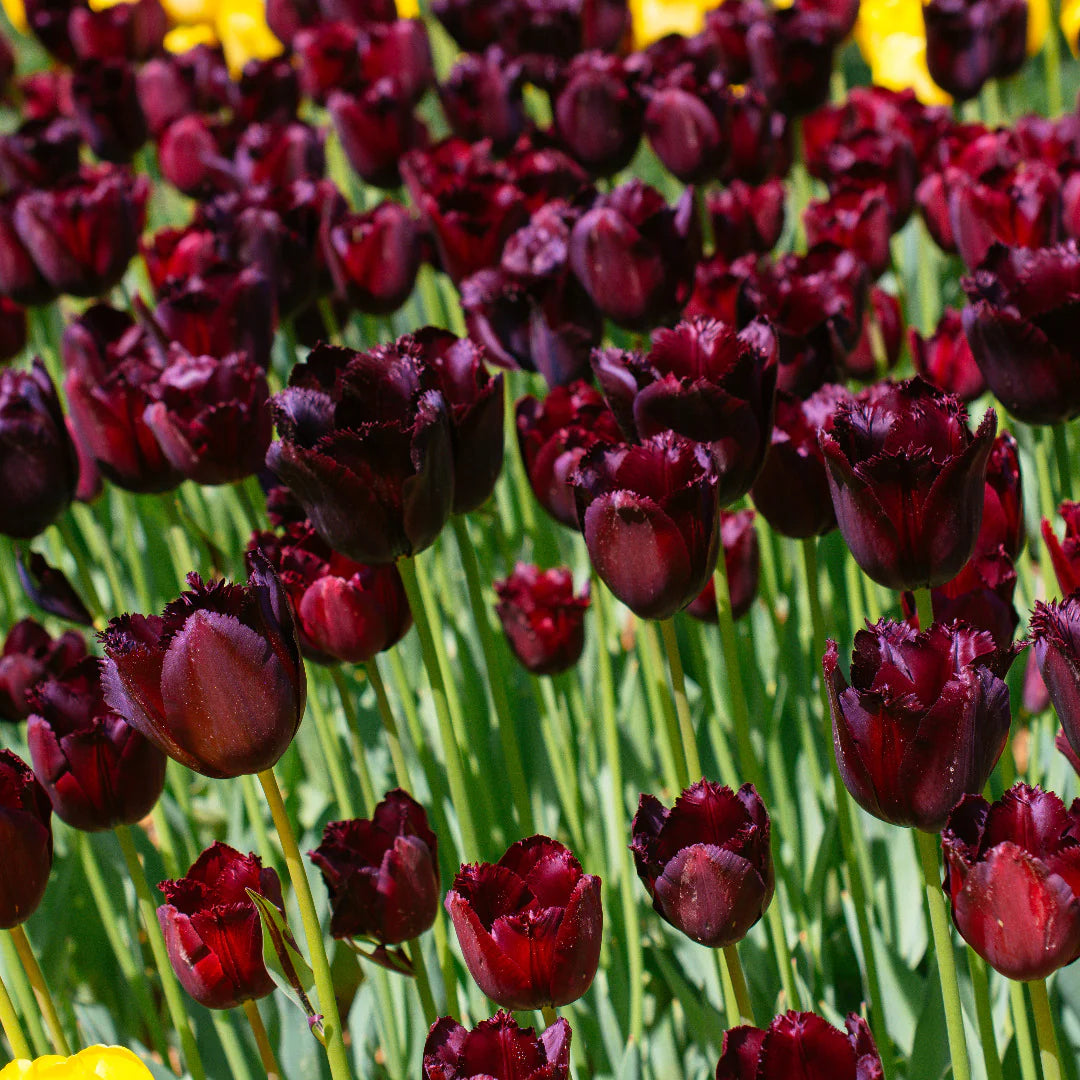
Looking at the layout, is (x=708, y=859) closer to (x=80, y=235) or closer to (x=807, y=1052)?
(x=807, y=1052)

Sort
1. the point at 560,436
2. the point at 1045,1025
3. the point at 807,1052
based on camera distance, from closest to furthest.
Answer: the point at 807,1052
the point at 1045,1025
the point at 560,436

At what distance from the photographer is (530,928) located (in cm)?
Answer: 96

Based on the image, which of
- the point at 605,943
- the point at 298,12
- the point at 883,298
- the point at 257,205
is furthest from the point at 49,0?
the point at 605,943

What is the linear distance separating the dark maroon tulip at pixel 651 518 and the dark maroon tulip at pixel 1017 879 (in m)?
0.27

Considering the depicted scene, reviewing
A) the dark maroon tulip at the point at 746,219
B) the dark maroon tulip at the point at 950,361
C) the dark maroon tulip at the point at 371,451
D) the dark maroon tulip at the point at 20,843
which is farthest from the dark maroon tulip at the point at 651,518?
the dark maroon tulip at the point at 746,219

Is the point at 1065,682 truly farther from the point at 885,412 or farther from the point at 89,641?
the point at 89,641

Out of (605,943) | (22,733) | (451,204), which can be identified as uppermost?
(451,204)

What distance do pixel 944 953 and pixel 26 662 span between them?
996 millimetres

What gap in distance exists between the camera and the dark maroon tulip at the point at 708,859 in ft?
3.13

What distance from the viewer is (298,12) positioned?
353 centimetres

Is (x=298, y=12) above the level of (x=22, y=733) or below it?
above

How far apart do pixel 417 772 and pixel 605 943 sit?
1.30 ft

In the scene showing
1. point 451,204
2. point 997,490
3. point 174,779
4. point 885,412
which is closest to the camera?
point 885,412

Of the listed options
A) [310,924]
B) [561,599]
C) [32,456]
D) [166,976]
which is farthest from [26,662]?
[310,924]
